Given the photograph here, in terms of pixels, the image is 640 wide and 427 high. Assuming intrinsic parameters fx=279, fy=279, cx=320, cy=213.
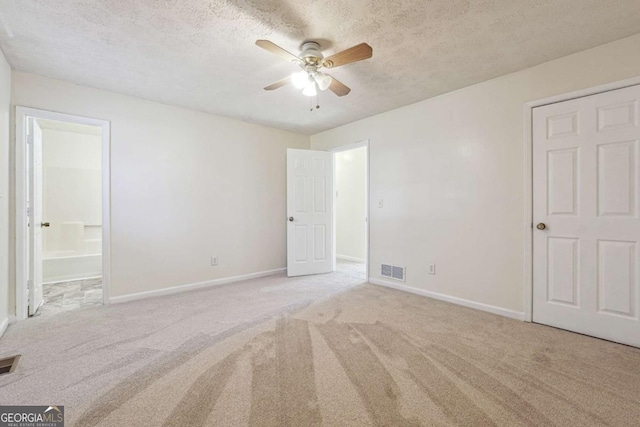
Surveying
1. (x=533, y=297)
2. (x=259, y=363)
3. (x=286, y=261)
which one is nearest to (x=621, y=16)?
(x=533, y=297)

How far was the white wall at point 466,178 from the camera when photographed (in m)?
2.64

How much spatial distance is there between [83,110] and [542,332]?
5166mm

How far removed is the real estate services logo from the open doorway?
4.69m

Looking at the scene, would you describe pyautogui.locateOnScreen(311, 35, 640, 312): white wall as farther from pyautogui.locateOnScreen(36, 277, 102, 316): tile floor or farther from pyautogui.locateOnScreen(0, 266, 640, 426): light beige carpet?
pyautogui.locateOnScreen(36, 277, 102, 316): tile floor

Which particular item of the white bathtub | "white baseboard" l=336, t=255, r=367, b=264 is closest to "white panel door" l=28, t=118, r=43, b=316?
the white bathtub

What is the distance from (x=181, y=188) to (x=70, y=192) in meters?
2.96

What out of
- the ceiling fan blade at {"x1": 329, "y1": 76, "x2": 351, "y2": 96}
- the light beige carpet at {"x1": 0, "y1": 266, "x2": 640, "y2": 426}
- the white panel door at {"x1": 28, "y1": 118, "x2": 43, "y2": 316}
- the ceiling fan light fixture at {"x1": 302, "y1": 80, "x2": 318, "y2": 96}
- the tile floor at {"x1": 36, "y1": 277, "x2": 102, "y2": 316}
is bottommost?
the tile floor at {"x1": 36, "y1": 277, "x2": 102, "y2": 316}

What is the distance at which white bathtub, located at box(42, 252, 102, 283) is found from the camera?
4.54 meters

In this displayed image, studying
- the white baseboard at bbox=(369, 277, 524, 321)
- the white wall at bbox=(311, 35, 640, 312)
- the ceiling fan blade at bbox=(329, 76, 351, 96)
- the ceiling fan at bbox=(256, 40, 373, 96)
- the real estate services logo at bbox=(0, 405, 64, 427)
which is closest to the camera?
the real estate services logo at bbox=(0, 405, 64, 427)

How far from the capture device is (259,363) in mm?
1979

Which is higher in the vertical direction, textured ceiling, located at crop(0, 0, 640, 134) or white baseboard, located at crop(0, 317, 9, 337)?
textured ceiling, located at crop(0, 0, 640, 134)

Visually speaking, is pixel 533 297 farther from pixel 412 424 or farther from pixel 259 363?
pixel 259 363

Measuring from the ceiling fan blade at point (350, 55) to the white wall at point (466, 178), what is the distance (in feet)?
5.74

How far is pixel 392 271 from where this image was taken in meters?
3.94
